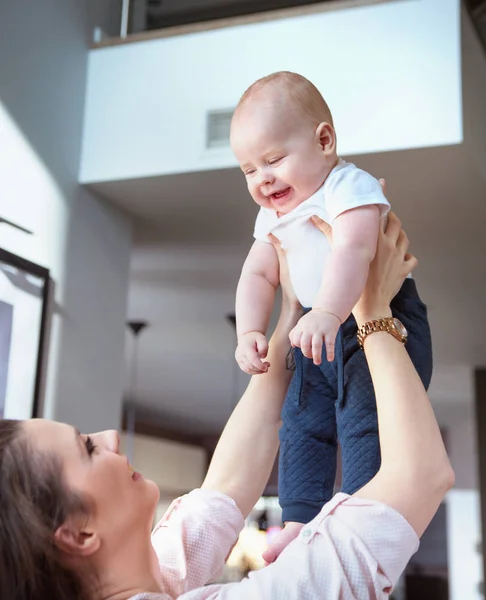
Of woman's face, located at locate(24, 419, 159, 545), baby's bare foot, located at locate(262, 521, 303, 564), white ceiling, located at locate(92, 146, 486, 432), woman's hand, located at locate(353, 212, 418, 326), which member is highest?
white ceiling, located at locate(92, 146, 486, 432)

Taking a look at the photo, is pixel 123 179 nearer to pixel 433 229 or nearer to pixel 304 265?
pixel 433 229

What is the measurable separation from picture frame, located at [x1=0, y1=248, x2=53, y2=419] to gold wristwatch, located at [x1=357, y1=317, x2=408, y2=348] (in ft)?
6.46

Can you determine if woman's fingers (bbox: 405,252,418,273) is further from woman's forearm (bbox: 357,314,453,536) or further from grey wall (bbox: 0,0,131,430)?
grey wall (bbox: 0,0,131,430)

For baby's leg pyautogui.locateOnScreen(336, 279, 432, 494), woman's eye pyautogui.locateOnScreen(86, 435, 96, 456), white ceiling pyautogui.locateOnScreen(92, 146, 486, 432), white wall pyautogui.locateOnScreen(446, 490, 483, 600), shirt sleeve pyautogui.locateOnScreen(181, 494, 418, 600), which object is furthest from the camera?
white wall pyautogui.locateOnScreen(446, 490, 483, 600)

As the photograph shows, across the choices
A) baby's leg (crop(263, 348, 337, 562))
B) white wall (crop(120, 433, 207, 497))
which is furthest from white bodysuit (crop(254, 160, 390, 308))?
white wall (crop(120, 433, 207, 497))

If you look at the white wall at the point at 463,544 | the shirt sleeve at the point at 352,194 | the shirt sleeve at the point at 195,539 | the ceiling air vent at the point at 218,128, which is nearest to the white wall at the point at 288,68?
the ceiling air vent at the point at 218,128

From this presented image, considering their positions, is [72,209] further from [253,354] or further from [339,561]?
[339,561]

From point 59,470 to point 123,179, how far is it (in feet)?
7.69

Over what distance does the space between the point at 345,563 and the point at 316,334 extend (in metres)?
0.23

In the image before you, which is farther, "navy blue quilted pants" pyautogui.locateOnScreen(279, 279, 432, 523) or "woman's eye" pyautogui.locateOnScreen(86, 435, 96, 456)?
"navy blue quilted pants" pyautogui.locateOnScreen(279, 279, 432, 523)

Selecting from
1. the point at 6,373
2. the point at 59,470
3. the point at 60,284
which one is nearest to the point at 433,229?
the point at 60,284

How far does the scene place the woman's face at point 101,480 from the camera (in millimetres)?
833

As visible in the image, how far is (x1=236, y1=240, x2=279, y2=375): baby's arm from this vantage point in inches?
39.4

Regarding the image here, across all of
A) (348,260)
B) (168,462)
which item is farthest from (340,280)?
(168,462)
